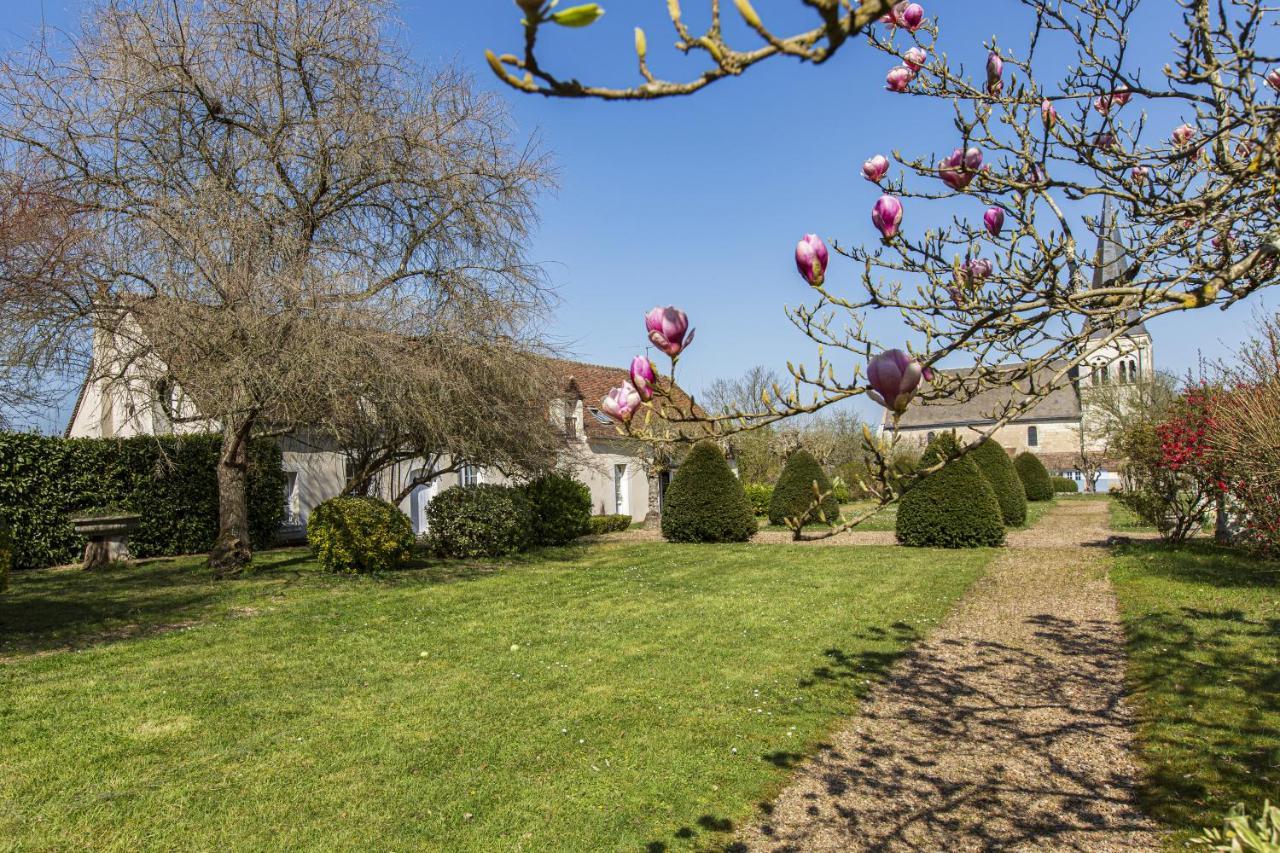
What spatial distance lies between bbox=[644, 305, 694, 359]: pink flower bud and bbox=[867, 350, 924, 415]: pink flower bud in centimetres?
51

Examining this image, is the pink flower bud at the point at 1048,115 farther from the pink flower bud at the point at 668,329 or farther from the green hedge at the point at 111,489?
the green hedge at the point at 111,489

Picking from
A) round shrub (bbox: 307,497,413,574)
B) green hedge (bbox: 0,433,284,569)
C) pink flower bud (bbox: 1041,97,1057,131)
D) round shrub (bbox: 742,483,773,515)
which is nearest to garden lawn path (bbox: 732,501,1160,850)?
pink flower bud (bbox: 1041,97,1057,131)

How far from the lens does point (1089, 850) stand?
3.71 meters

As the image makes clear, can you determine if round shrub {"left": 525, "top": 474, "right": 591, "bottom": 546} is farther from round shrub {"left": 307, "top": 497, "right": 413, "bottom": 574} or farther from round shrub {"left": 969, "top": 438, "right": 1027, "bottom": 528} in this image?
round shrub {"left": 969, "top": 438, "right": 1027, "bottom": 528}

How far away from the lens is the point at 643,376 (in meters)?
2.09

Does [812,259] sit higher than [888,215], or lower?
lower

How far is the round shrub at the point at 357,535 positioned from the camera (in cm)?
1207

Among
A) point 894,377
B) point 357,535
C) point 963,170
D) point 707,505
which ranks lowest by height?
point 357,535

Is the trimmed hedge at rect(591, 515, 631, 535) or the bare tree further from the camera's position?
the trimmed hedge at rect(591, 515, 631, 535)

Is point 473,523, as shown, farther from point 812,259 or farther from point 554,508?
point 812,259

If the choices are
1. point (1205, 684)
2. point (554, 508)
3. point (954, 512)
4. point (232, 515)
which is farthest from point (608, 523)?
point (1205, 684)

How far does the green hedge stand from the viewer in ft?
44.3

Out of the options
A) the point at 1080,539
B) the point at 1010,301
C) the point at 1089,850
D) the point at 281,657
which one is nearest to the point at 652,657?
the point at 281,657

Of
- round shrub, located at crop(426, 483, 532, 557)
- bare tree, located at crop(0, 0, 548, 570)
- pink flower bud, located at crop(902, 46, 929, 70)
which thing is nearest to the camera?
pink flower bud, located at crop(902, 46, 929, 70)
